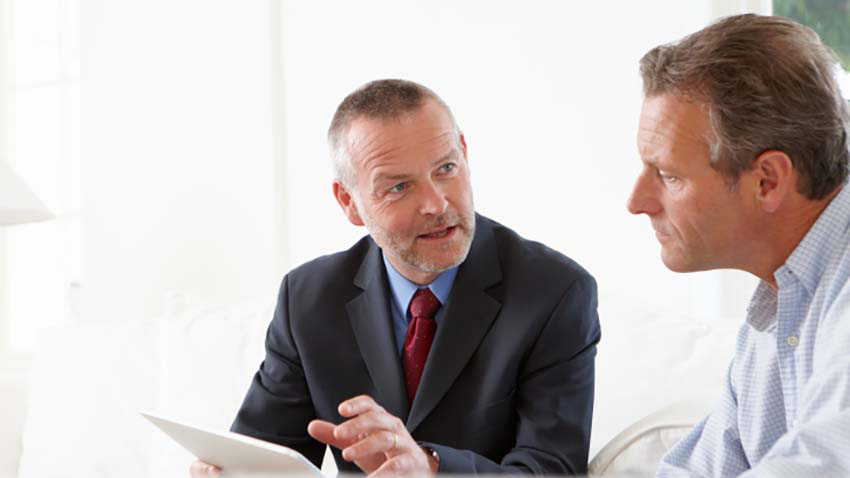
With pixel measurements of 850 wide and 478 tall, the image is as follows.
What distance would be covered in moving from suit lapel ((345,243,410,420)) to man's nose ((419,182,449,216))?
0.57 feet

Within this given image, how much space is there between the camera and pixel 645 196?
1528 millimetres

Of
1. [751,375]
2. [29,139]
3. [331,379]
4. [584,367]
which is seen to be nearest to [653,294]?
[584,367]

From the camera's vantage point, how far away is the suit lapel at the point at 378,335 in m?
1.97

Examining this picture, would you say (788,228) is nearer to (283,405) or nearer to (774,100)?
(774,100)

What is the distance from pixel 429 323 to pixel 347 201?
347 mm

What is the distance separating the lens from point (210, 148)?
3389 millimetres

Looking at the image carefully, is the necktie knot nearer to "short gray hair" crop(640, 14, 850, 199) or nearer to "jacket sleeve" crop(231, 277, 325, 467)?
"jacket sleeve" crop(231, 277, 325, 467)

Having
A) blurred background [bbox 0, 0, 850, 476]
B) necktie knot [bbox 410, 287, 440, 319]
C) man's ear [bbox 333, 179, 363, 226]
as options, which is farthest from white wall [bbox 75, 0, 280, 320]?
necktie knot [bbox 410, 287, 440, 319]

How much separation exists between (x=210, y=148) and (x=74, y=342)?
3.13ft

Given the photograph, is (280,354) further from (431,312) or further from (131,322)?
(131,322)

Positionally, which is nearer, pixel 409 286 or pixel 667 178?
pixel 667 178

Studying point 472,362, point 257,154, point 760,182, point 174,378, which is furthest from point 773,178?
point 257,154

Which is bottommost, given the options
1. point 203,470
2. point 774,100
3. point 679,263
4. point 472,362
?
point 203,470

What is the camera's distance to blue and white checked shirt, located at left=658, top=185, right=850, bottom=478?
3.73 feet
